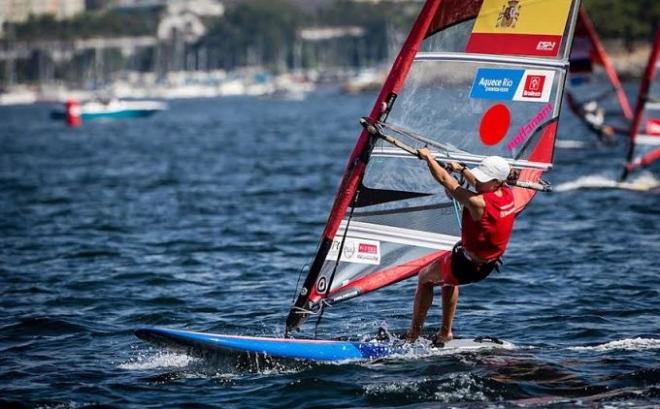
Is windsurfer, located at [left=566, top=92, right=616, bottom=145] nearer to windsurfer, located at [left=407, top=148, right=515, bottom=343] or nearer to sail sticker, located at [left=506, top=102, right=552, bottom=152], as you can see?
sail sticker, located at [left=506, top=102, right=552, bottom=152]

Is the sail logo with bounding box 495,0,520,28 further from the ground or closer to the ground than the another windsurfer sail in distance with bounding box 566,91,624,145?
further from the ground

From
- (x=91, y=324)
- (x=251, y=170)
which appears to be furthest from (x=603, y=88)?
(x=91, y=324)

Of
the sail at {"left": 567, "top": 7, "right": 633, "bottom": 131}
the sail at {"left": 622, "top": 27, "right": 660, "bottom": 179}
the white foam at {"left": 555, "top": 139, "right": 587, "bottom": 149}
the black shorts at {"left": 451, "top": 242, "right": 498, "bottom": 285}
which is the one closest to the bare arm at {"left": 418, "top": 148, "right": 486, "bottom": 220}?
the black shorts at {"left": 451, "top": 242, "right": 498, "bottom": 285}

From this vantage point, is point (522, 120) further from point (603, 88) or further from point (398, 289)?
point (603, 88)

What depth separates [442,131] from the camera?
424 inches

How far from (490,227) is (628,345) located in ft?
6.79

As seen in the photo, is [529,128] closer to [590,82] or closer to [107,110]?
[590,82]

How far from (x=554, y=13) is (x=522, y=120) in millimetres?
996

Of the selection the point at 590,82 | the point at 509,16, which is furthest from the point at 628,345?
the point at 590,82

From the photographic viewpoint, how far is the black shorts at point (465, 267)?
1004 centimetres

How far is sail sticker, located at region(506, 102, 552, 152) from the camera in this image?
10.8m

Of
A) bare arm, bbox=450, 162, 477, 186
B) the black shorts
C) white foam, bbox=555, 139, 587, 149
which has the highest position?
bare arm, bbox=450, 162, 477, 186

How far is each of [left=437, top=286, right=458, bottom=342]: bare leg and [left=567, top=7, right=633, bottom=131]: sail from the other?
21.3 meters

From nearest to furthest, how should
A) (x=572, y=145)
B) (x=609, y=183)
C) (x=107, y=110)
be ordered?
(x=609, y=183) → (x=572, y=145) → (x=107, y=110)
